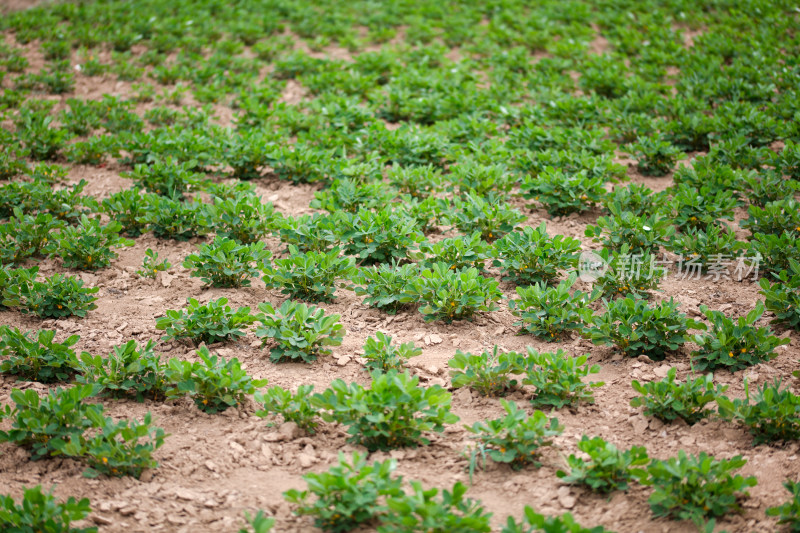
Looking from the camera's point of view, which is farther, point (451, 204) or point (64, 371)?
point (451, 204)

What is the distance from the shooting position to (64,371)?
12.5 feet

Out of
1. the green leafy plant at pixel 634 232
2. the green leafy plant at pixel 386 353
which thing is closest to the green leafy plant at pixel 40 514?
the green leafy plant at pixel 386 353

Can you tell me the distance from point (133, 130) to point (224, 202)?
2.89 meters

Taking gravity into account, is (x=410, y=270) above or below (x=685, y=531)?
above

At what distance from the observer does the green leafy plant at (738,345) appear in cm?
367

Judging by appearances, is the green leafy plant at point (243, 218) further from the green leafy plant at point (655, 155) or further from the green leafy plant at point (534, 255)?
→ the green leafy plant at point (655, 155)

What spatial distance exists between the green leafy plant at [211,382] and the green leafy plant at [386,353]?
66cm

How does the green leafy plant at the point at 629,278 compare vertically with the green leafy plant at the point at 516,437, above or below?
above

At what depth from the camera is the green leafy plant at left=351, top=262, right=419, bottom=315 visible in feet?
14.4

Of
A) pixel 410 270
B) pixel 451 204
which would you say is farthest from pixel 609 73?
pixel 410 270

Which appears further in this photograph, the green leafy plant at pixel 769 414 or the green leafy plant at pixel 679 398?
the green leafy plant at pixel 679 398

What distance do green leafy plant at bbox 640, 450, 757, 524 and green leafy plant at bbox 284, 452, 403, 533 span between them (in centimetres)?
116

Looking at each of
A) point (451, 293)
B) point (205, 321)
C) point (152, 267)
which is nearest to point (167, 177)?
point (152, 267)

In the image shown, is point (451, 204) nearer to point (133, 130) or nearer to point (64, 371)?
point (64, 371)
